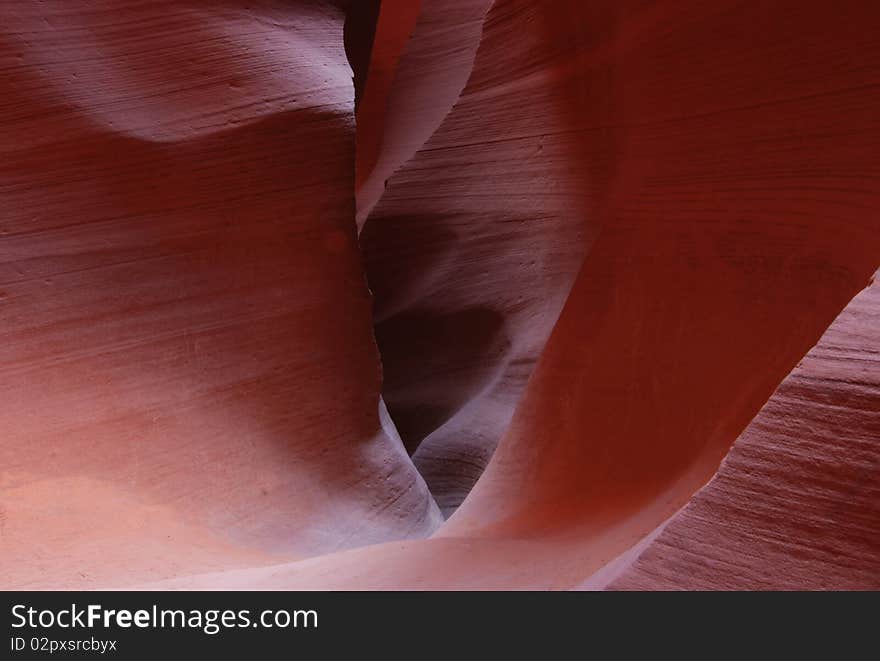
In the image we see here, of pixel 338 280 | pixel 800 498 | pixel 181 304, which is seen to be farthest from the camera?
pixel 338 280

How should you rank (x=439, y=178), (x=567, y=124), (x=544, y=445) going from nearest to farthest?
1. (x=544, y=445)
2. (x=567, y=124)
3. (x=439, y=178)

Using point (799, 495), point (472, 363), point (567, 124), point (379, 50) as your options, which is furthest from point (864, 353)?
point (379, 50)

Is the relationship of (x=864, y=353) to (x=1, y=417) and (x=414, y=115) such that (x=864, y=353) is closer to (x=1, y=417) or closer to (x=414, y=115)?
(x=1, y=417)

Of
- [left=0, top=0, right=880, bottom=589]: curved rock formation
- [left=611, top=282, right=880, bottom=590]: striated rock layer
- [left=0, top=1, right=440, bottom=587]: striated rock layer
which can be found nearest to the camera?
[left=611, top=282, right=880, bottom=590]: striated rock layer

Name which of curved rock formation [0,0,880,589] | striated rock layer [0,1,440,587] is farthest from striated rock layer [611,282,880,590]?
striated rock layer [0,1,440,587]

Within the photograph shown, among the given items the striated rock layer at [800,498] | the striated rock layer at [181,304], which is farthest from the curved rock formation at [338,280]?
the striated rock layer at [800,498]

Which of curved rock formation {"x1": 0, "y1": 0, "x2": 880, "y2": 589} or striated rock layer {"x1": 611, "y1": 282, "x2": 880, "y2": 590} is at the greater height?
striated rock layer {"x1": 611, "y1": 282, "x2": 880, "y2": 590}

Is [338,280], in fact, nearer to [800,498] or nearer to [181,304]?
[181,304]

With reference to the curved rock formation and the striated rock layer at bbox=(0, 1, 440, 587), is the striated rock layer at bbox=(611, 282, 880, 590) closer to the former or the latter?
the curved rock formation

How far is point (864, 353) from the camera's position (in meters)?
1.04

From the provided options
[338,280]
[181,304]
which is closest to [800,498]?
[181,304]

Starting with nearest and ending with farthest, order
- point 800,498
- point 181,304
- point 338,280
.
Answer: point 800,498, point 181,304, point 338,280

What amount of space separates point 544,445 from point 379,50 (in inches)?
146

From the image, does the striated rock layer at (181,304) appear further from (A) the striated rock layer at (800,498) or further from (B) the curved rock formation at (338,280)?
(A) the striated rock layer at (800,498)
